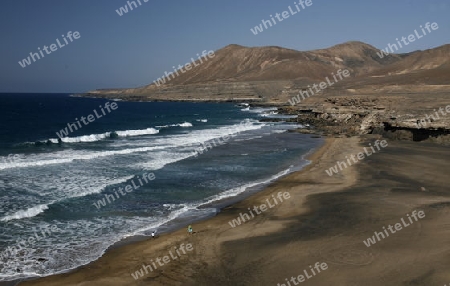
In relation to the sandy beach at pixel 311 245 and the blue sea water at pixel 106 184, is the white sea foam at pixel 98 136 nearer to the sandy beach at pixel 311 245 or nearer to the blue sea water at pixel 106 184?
the blue sea water at pixel 106 184

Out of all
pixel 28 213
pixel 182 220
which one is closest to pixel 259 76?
pixel 182 220

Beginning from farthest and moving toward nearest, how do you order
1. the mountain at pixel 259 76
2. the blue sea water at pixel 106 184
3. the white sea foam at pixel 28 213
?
the mountain at pixel 259 76
the white sea foam at pixel 28 213
the blue sea water at pixel 106 184

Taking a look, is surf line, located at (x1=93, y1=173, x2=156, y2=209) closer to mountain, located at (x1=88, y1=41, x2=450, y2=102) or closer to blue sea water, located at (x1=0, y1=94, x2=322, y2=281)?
blue sea water, located at (x1=0, y1=94, x2=322, y2=281)

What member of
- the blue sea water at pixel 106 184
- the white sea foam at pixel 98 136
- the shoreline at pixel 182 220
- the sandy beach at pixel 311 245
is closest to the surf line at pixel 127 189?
the blue sea water at pixel 106 184

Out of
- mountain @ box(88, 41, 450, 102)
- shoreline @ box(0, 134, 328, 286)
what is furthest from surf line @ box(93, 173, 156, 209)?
mountain @ box(88, 41, 450, 102)

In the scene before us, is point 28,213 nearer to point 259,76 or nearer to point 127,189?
point 127,189

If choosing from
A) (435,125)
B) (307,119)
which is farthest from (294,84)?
(435,125)

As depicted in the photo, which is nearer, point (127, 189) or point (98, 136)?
point (127, 189)
